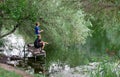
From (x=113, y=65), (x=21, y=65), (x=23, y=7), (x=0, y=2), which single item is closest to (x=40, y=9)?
→ (x=23, y=7)

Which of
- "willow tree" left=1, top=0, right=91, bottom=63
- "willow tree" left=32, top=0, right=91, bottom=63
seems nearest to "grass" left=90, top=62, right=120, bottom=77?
"willow tree" left=1, top=0, right=91, bottom=63

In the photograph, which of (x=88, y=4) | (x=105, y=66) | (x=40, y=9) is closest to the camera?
(x=105, y=66)

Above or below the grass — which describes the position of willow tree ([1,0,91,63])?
above

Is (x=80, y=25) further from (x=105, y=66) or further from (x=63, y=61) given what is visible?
(x=105, y=66)

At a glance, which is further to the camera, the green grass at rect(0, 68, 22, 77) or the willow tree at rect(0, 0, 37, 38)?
the willow tree at rect(0, 0, 37, 38)

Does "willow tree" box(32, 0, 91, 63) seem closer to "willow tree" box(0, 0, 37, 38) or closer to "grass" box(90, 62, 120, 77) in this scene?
"willow tree" box(0, 0, 37, 38)

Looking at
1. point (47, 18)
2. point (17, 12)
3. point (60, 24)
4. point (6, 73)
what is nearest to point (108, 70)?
point (6, 73)

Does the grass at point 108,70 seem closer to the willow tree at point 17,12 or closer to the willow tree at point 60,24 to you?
the willow tree at point 60,24

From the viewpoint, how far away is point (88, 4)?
28.3ft

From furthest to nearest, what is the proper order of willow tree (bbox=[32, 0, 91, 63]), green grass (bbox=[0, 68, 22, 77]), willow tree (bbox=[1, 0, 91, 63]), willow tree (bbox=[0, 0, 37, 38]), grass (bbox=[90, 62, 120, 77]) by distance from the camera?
willow tree (bbox=[32, 0, 91, 63]), willow tree (bbox=[1, 0, 91, 63]), willow tree (bbox=[0, 0, 37, 38]), green grass (bbox=[0, 68, 22, 77]), grass (bbox=[90, 62, 120, 77])

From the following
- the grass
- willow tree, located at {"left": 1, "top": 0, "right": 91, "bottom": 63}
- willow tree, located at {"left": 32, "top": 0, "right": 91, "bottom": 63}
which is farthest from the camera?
willow tree, located at {"left": 32, "top": 0, "right": 91, "bottom": 63}

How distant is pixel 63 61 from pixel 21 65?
10.6 feet

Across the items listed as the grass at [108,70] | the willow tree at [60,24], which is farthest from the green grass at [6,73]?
the grass at [108,70]

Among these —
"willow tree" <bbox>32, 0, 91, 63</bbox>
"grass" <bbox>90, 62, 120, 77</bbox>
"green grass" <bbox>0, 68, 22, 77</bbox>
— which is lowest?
"green grass" <bbox>0, 68, 22, 77</bbox>
